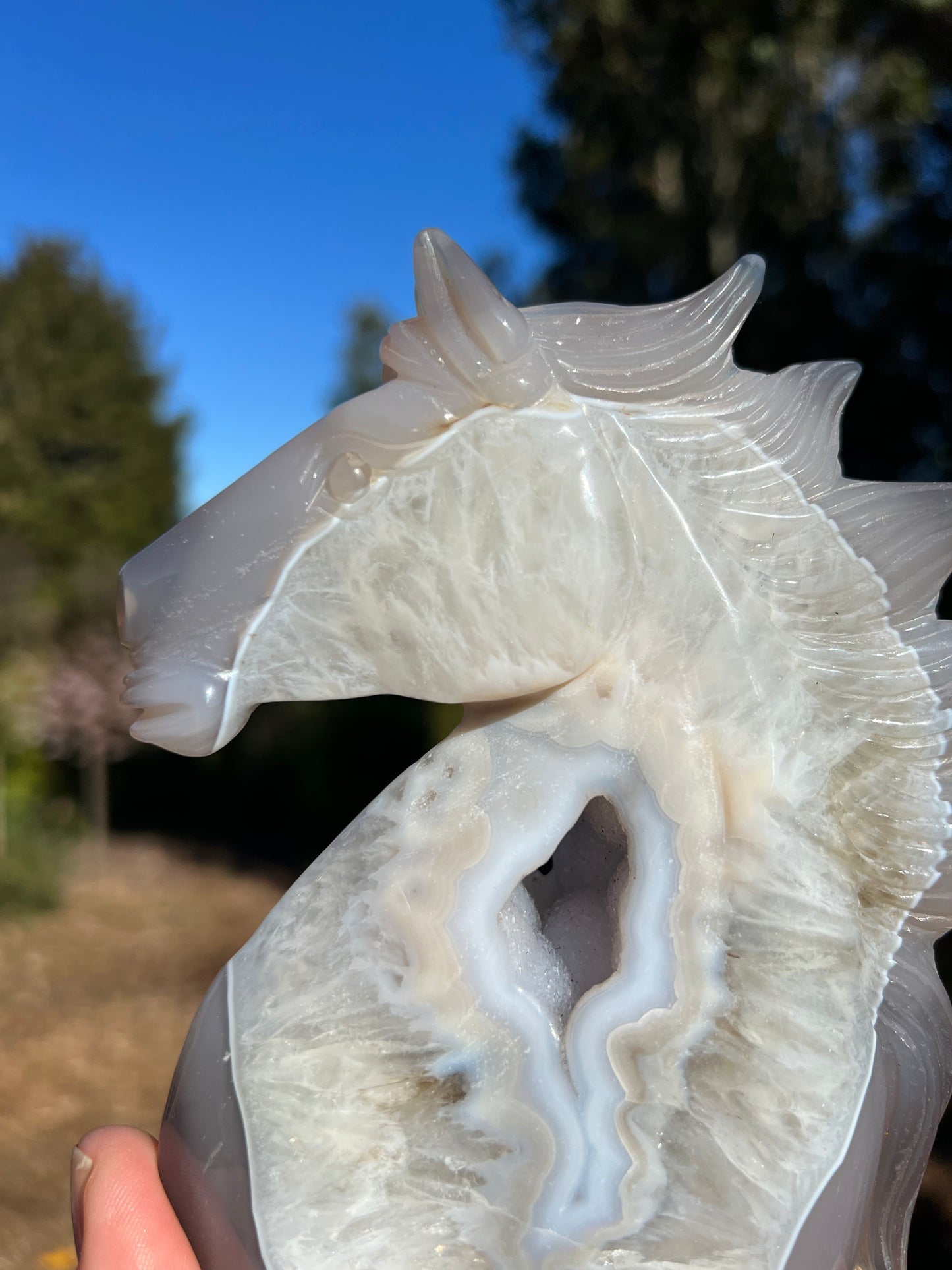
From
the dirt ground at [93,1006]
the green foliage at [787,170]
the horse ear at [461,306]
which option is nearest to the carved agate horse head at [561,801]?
the horse ear at [461,306]

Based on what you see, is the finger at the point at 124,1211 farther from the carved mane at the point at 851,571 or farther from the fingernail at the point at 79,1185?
the carved mane at the point at 851,571

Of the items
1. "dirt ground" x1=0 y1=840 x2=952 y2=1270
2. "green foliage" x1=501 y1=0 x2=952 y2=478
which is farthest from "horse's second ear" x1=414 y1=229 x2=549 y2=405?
"green foliage" x1=501 y1=0 x2=952 y2=478

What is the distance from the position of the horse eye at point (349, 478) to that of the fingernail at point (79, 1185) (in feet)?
2.84

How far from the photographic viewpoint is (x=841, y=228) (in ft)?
19.4

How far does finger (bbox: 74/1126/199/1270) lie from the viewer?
106cm

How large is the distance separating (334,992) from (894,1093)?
25.5 inches

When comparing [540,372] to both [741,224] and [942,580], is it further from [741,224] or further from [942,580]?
[741,224]

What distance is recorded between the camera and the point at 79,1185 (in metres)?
1.18

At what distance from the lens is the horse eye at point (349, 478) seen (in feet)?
3.20

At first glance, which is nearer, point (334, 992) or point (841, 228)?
point (334, 992)

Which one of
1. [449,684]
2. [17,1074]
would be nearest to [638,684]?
[449,684]

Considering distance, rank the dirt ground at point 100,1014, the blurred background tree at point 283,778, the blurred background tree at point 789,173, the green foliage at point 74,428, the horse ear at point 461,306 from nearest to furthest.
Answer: the horse ear at point 461,306 < the dirt ground at point 100,1014 < the blurred background tree at point 789,173 < the blurred background tree at point 283,778 < the green foliage at point 74,428

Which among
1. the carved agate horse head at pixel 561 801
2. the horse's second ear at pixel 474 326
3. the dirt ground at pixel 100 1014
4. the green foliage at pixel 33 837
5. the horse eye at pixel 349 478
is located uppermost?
the horse's second ear at pixel 474 326

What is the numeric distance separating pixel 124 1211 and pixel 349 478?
865 millimetres
